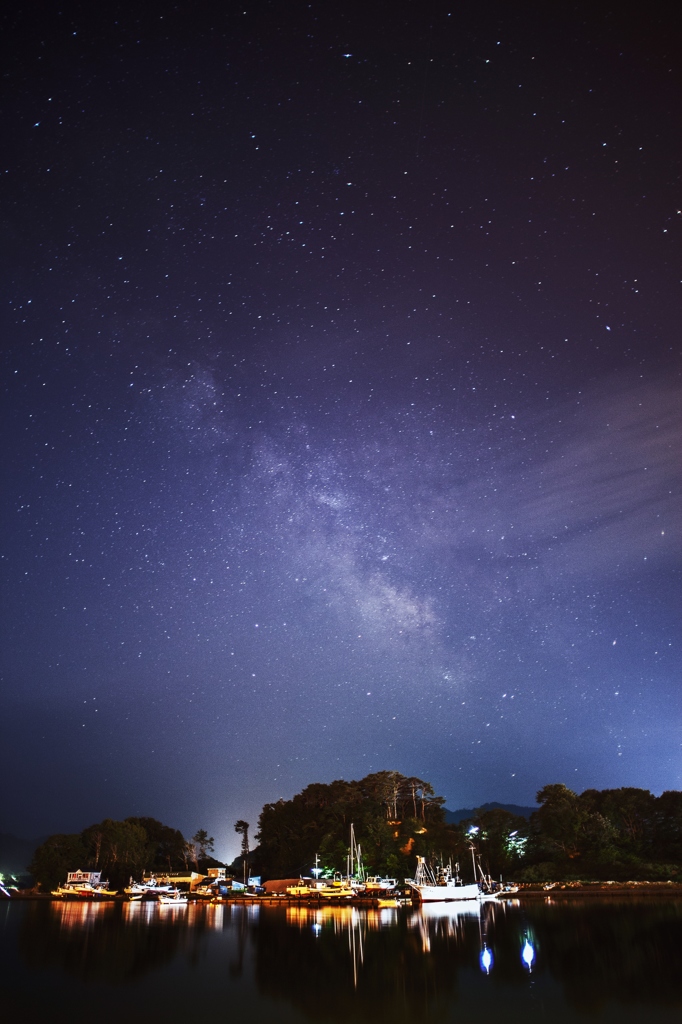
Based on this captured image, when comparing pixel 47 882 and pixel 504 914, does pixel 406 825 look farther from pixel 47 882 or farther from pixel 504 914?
pixel 47 882

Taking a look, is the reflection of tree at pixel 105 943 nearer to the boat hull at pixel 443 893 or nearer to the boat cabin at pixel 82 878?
the boat hull at pixel 443 893

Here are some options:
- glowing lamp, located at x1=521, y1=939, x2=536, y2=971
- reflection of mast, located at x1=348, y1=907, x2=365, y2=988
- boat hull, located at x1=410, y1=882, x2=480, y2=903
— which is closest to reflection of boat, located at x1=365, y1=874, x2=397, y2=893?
boat hull, located at x1=410, y1=882, x2=480, y2=903

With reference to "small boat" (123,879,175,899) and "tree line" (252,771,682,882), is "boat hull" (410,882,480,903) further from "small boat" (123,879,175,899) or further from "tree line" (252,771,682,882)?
"small boat" (123,879,175,899)

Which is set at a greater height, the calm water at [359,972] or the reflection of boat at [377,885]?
the calm water at [359,972]

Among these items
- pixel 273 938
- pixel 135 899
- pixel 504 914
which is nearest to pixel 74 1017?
pixel 273 938

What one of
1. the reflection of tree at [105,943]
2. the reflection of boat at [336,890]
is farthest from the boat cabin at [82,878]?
the reflection of boat at [336,890]

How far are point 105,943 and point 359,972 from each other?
67.0 ft

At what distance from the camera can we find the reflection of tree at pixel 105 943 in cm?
2984

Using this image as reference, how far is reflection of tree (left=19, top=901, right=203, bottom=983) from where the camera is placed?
29844 mm

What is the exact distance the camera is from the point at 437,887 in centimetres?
Result: 7344

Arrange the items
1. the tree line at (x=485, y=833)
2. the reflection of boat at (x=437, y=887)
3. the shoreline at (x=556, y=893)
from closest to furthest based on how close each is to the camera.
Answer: the shoreline at (x=556, y=893), the reflection of boat at (x=437, y=887), the tree line at (x=485, y=833)

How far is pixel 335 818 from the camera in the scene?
9125 cm

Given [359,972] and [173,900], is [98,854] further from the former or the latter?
[359,972]

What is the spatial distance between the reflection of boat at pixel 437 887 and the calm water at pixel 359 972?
2471 centimetres
